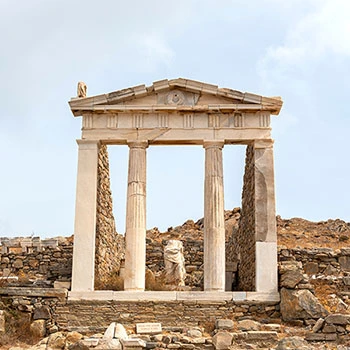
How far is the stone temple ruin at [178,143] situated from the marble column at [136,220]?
3cm

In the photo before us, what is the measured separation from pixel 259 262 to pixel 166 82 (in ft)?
18.0

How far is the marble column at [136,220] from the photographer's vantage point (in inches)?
720

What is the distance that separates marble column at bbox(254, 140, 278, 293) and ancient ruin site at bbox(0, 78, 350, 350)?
0.09 ft

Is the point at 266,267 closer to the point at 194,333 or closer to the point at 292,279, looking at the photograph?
the point at 292,279

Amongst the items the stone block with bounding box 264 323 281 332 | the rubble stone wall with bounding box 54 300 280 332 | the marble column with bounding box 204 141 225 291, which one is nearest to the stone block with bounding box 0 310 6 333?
the rubble stone wall with bounding box 54 300 280 332

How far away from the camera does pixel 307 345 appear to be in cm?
1478

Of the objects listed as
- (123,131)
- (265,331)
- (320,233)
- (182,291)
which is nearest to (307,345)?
(265,331)

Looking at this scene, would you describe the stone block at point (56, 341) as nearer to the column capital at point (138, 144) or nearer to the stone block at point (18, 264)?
the column capital at point (138, 144)

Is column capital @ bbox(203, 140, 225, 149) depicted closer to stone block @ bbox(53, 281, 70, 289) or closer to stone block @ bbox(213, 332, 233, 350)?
stone block @ bbox(53, 281, 70, 289)

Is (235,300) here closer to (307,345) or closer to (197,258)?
(307,345)

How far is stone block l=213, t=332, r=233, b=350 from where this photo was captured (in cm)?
1512

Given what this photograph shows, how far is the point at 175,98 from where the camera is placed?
64.1 feet

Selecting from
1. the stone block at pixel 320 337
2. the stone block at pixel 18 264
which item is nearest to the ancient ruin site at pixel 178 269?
the stone block at pixel 320 337

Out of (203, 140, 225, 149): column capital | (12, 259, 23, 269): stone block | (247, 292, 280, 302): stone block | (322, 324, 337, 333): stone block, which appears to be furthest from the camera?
(12, 259, 23, 269): stone block
